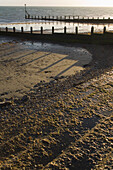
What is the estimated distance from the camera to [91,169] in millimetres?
3246

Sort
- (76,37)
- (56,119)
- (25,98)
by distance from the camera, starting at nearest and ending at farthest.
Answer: (56,119), (25,98), (76,37)

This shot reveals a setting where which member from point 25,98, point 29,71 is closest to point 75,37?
point 29,71

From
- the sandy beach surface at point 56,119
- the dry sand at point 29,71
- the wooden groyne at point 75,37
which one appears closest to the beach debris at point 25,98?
the sandy beach surface at point 56,119

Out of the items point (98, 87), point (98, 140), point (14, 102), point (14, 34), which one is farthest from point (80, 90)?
point (14, 34)

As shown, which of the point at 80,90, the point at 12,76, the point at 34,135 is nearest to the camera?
the point at 34,135

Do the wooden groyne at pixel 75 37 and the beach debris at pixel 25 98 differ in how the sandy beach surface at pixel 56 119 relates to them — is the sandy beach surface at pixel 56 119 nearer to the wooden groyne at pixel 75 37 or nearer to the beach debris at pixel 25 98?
the beach debris at pixel 25 98

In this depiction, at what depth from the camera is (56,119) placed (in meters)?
4.91

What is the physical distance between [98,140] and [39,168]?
146 cm

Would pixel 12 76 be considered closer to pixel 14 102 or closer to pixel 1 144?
pixel 14 102

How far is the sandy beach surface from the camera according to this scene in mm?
3510

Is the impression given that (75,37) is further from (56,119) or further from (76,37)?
(56,119)

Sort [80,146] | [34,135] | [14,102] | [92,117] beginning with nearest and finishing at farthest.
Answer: [80,146] < [34,135] < [92,117] < [14,102]

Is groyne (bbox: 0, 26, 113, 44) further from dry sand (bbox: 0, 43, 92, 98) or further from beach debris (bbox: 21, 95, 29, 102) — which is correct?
beach debris (bbox: 21, 95, 29, 102)

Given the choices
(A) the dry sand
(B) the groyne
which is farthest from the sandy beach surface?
(B) the groyne
